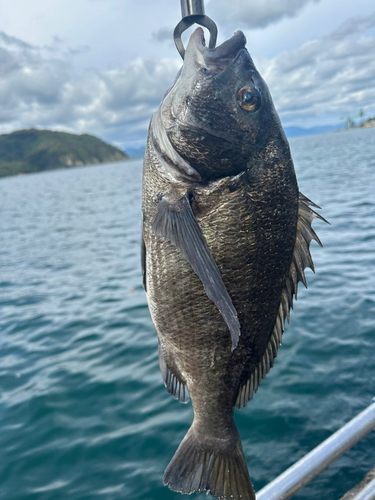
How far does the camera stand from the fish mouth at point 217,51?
188 centimetres

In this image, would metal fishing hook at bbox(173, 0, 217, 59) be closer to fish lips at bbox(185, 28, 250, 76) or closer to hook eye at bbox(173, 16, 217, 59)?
hook eye at bbox(173, 16, 217, 59)

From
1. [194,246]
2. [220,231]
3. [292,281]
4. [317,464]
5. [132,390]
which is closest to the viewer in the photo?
[194,246]

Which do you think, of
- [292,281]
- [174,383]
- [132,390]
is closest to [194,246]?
[292,281]

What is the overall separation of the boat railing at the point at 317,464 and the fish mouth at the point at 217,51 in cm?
213

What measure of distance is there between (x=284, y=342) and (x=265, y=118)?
5.44m

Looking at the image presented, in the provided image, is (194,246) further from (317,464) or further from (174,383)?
Result: (317,464)

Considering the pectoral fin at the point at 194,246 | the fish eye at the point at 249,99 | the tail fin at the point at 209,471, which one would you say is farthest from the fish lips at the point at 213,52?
the tail fin at the point at 209,471

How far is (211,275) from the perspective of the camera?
1550mm

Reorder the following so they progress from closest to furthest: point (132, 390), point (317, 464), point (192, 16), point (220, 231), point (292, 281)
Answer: point (192, 16) → point (220, 231) → point (292, 281) → point (317, 464) → point (132, 390)

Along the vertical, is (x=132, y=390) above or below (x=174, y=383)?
below

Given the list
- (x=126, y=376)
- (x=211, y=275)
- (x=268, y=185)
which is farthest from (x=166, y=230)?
(x=126, y=376)

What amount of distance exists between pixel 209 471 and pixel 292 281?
3.63ft

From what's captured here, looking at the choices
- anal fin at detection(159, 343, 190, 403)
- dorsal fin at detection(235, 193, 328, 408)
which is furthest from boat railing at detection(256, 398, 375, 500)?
anal fin at detection(159, 343, 190, 403)

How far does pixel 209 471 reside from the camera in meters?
2.05
